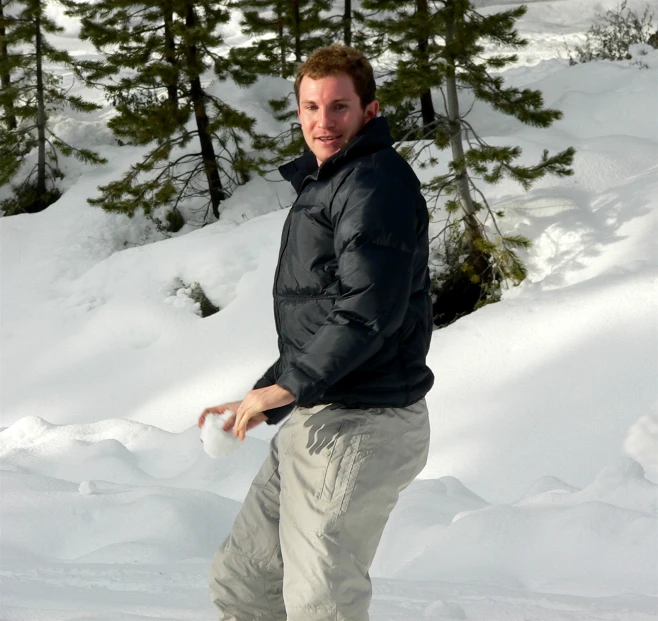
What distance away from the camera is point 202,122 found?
41.4 ft

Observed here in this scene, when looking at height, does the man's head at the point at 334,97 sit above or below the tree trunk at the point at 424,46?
above

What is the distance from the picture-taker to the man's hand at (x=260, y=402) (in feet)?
6.35

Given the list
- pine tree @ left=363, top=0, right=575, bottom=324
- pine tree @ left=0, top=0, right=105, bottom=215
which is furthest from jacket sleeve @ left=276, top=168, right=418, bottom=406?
pine tree @ left=0, top=0, right=105, bottom=215

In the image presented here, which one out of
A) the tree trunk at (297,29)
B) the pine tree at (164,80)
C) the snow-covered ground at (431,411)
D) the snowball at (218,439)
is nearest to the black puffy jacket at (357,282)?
the snowball at (218,439)

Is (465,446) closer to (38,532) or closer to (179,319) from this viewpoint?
(38,532)

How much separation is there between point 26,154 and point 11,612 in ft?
45.8

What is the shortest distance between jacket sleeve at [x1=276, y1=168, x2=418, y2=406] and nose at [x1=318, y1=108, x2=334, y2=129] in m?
0.27

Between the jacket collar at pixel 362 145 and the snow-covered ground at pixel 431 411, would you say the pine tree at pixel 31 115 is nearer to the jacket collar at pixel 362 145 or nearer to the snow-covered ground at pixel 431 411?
the snow-covered ground at pixel 431 411

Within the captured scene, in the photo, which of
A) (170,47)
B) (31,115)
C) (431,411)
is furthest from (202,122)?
(431,411)

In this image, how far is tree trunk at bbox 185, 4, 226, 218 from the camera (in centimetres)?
1194

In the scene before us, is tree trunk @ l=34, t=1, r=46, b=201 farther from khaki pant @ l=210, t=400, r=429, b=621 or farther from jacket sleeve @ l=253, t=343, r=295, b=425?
khaki pant @ l=210, t=400, r=429, b=621

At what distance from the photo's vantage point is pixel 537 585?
11.3ft

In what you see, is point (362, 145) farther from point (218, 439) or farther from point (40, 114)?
point (40, 114)

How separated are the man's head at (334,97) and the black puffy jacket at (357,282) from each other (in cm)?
7
